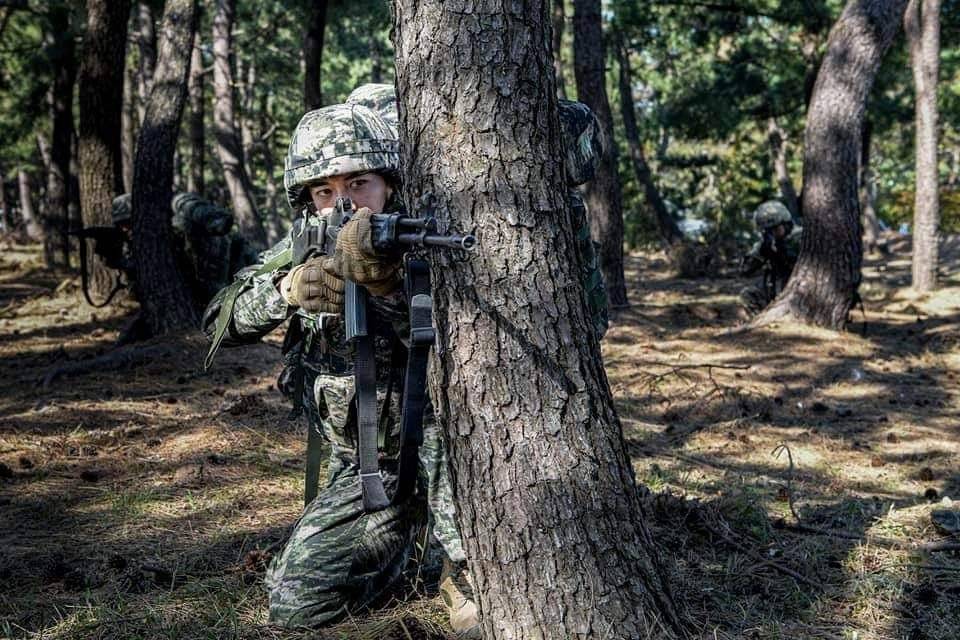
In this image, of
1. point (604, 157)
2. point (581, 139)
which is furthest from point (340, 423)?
point (604, 157)

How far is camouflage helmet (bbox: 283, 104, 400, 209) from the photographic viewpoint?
3.34 meters

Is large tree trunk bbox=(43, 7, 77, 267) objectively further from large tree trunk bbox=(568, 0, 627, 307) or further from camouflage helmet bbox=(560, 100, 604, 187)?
camouflage helmet bbox=(560, 100, 604, 187)

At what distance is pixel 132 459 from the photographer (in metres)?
5.32

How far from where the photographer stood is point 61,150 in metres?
16.2

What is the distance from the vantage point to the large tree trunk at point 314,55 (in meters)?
11.7

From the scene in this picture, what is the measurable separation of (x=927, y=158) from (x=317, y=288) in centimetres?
1214

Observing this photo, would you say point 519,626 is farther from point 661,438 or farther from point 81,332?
point 81,332

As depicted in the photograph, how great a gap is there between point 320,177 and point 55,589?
1.91 metres

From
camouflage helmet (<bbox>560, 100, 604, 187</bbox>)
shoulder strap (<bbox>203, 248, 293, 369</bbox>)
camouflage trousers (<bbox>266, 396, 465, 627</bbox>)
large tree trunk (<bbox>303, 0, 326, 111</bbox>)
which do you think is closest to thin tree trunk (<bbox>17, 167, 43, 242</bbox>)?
large tree trunk (<bbox>303, 0, 326, 111</bbox>)

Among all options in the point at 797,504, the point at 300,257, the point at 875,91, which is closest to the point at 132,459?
the point at 300,257

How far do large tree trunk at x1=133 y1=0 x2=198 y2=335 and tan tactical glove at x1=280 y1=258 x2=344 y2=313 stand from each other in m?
5.96

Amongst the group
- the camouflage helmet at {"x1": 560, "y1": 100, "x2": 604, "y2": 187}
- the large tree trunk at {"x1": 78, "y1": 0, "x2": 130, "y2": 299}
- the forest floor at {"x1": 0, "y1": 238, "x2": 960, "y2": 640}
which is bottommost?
the forest floor at {"x1": 0, "y1": 238, "x2": 960, "y2": 640}

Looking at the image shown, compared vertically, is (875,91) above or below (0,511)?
above

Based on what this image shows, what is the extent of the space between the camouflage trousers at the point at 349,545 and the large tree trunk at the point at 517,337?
0.75m
